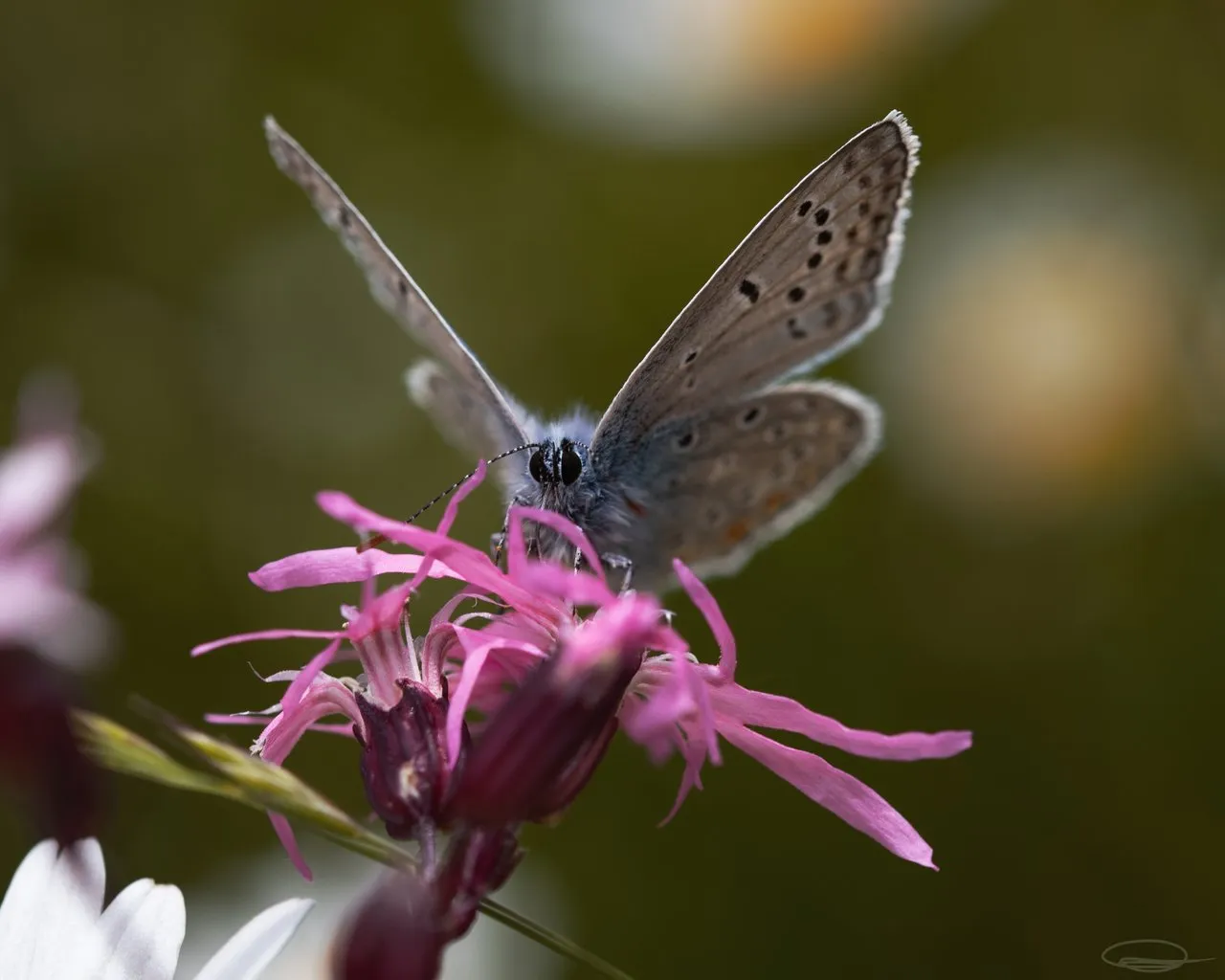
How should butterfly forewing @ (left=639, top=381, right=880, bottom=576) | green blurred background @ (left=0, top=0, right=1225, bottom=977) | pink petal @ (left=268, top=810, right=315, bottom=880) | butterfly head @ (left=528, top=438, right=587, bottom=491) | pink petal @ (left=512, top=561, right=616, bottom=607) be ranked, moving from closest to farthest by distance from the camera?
pink petal @ (left=512, top=561, right=616, bottom=607), pink petal @ (left=268, top=810, right=315, bottom=880), butterfly head @ (left=528, top=438, right=587, bottom=491), butterfly forewing @ (left=639, top=381, right=880, bottom=576), green blurred background @ (left=0, top=0, right=1225, bottom=977)

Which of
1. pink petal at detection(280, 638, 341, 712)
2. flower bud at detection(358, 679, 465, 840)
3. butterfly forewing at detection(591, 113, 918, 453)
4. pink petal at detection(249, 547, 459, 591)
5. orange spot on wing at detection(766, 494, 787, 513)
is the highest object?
butterfly forewing at detection(591, 113, 918, 453)

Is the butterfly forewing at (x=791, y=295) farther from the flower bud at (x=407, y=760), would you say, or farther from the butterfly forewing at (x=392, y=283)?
the flower bud at (x=407, y=760)

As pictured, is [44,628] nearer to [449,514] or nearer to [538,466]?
[449,514]

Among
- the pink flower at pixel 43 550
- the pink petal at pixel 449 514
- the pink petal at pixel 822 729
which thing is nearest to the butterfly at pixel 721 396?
the pink petal at pixel 449 514

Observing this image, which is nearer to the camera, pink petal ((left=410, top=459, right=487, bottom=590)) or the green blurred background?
pink petal ((left=410, top=459, right=487, bottom=590))

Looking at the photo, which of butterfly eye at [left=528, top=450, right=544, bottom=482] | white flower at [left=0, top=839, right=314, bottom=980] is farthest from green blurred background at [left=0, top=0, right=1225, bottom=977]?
white flower at [left=0, top=839, right=314, bottom=980]

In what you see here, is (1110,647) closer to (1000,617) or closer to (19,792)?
(1000,617)

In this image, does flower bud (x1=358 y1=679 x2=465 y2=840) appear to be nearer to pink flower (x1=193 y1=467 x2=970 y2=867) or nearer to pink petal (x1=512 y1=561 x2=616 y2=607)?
pink flower (x1=193 y1=467 x2=970 y2=867)

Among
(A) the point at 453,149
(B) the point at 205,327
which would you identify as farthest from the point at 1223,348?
A: (B) the point at 205,327

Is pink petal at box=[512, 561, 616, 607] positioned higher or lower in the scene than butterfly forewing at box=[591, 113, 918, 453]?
lower

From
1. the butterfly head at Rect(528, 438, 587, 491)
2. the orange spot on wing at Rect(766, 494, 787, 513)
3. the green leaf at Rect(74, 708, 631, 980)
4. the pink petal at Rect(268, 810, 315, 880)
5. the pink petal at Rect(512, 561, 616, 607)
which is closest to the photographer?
the green leaf at Rect(74, 708, 631, 980)
